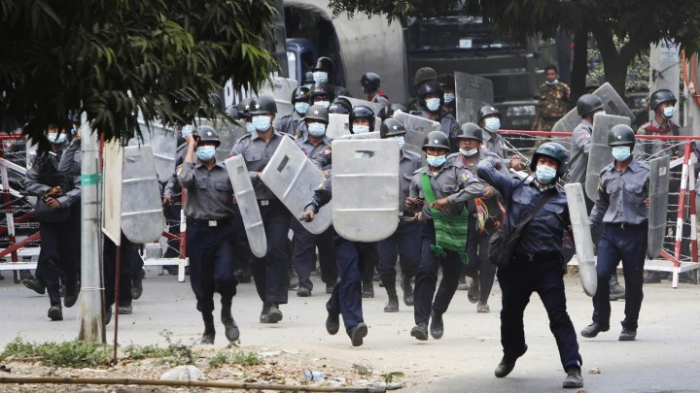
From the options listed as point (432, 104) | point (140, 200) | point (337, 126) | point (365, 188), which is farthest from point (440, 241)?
point (432, 104)

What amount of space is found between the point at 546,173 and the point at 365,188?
2.50m

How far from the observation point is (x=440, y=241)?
12.4m

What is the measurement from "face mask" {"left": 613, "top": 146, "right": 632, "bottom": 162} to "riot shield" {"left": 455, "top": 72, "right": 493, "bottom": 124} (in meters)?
5.51

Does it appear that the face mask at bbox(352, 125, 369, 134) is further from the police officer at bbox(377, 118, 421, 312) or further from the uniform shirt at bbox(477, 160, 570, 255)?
the uniform shirt at bbox(477, 160, 570, 255)

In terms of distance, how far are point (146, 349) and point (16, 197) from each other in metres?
7.07

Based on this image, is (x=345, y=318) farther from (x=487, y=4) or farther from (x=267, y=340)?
(x=487, y=4)

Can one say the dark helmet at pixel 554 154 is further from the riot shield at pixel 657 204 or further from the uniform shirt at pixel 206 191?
the uniform shirt at pixel 206 191

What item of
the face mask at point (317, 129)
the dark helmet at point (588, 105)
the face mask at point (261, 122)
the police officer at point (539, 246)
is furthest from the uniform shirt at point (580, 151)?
the police officer at point (539, 246)

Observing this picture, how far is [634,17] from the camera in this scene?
17.7 metres

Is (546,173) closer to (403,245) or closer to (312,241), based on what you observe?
(403,245)

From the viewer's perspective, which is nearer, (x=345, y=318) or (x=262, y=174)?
(x=345, y=318)

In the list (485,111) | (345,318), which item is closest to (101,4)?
(345,318)

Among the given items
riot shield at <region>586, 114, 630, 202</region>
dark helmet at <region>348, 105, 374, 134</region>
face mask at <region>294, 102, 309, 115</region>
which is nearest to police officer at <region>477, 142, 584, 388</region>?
dark helmet at <region>348, 105, 374, 134</region>

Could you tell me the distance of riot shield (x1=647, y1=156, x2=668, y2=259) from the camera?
13.1 m
